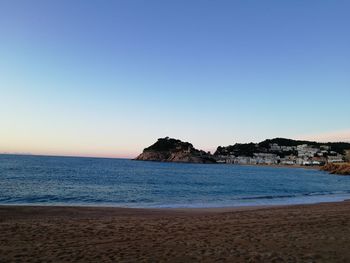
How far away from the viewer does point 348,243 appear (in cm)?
1056

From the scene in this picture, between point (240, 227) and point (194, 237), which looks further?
point (240, 227)

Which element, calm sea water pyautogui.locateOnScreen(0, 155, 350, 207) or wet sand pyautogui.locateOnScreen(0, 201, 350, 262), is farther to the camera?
calm sea water pyautogui.locateOnScreen(0, 155, 350, 207)

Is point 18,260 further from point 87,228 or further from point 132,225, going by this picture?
point 132,225

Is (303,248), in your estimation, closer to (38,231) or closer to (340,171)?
(38,231)

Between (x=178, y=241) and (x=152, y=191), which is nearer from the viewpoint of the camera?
(x=178, y=241)

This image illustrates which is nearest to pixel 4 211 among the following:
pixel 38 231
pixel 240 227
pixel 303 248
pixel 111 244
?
pixel 38 231

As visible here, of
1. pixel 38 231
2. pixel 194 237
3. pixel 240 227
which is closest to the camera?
pixel 194 237

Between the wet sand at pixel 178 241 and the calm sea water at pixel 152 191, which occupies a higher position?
the wet sand at pixel 178 241

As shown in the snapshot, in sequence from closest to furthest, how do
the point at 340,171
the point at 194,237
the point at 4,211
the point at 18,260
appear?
the point at 18,260
the point at 194,237
the point at 4,211
the point at 340,171

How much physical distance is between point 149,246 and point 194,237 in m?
2.02

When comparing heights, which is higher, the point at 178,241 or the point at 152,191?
the point at 178,241

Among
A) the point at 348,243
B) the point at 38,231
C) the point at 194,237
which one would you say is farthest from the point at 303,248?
the point at 38,231

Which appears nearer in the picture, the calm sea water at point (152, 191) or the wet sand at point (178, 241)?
the wet sand at point (178, 241)

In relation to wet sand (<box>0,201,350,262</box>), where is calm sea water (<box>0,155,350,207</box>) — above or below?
below
